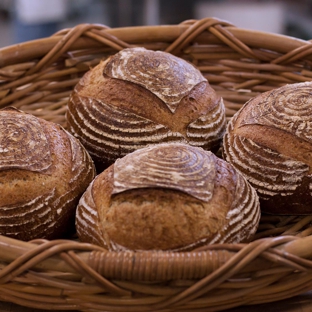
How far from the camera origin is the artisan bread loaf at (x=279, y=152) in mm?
1221

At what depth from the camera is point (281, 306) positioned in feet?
3.32

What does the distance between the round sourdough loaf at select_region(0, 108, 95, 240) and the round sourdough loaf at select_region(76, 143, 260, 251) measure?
3.4 inches

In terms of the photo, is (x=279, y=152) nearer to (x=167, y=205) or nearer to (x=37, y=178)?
(x=167, y=205)

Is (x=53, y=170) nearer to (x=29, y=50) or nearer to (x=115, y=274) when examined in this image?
(x=115, y=274)

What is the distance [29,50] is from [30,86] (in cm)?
12

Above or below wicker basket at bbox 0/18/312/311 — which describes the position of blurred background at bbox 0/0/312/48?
below

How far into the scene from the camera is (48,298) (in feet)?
3.00

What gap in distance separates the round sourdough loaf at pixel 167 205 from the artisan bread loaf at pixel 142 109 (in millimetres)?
208

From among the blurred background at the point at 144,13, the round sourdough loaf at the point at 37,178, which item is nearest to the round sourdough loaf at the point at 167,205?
the round sourdough loaf at the point at 37,178

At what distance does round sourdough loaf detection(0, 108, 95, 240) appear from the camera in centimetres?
113

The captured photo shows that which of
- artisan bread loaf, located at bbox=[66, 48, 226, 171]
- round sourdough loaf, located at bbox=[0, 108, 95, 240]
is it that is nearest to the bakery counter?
round sourdough loaf, located at bbox=[0, 108, 95, 240]

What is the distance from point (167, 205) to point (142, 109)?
39 centimetres

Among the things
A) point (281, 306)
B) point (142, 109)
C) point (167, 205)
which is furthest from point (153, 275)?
point (142, 109)

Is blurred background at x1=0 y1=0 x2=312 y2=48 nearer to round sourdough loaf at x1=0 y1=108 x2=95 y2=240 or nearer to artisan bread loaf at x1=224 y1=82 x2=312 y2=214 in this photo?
artisan bread loaf at x1=224 y1=82 x2=312 y2=214
